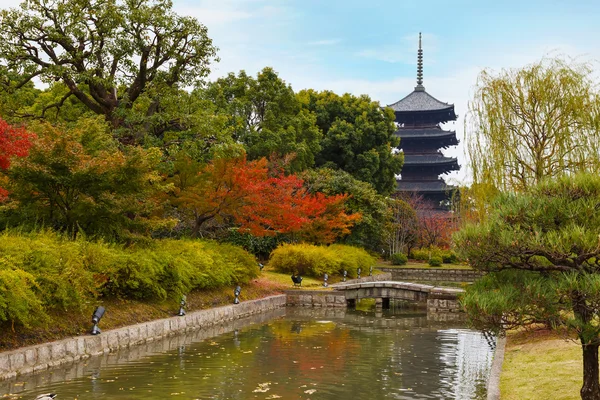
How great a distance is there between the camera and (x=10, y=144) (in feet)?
51.4

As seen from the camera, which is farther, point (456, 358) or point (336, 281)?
point (336, 281)

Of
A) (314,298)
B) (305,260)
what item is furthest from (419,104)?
(314,298)

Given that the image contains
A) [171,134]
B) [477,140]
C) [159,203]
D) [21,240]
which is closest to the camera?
[21,240]

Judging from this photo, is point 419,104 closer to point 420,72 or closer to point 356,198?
point 420,72

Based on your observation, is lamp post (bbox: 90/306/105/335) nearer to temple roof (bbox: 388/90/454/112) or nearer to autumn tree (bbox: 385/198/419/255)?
autumn tree (bbox: 385/198/419/255)

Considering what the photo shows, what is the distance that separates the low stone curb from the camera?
392 inches

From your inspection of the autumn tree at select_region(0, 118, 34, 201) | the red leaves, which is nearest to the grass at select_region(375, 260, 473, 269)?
the red leaves

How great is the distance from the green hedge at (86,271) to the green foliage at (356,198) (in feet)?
52.5

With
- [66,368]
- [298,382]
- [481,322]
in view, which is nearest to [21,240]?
[66,368]

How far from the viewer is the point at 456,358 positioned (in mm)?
14906

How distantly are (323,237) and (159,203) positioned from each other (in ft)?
46.9

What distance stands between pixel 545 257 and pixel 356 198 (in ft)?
98.2

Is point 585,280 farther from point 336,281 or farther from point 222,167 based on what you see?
point 336,281

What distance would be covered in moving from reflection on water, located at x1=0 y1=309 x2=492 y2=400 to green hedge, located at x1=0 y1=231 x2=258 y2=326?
1.36 meters
